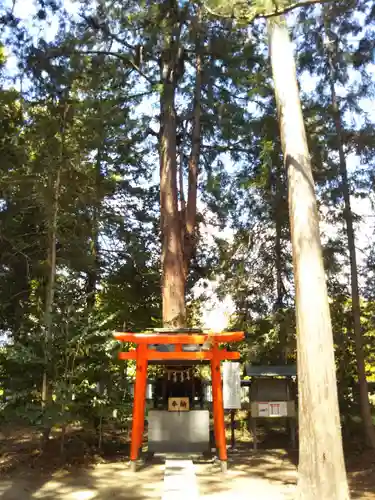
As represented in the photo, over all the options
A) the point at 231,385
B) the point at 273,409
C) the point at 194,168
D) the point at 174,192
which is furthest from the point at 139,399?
the point at 194,168

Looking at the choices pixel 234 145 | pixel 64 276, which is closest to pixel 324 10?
pixel 234 145

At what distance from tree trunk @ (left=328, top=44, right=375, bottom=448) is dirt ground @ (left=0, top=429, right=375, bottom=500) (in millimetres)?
911

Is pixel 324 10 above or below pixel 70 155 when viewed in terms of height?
above

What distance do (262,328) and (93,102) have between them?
711 cm

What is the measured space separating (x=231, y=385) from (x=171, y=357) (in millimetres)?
1990

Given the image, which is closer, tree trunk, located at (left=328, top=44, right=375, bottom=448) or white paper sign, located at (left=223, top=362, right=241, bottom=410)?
white paper sign, located at (left=223, top=362, right=241, bottom=410)

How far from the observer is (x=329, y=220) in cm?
1251

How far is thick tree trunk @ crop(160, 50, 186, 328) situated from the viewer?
984cm

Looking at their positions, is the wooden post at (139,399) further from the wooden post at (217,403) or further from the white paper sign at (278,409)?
the white paper sign at (278,409)

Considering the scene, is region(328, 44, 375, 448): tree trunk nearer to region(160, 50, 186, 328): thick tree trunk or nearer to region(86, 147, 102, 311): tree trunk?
region(160, 50, 186, 328): thick tree trunk

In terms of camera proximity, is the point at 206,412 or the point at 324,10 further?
the point at 324,10

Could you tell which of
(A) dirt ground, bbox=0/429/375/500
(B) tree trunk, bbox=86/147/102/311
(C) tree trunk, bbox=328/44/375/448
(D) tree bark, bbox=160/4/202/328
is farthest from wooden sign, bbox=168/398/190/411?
(C) tree trunk, bbox=328/44/375/448

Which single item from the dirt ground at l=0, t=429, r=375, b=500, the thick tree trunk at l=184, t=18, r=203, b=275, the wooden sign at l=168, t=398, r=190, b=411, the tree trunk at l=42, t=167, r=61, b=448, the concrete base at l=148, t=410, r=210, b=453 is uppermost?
the thick tree trunk at l=184, t=18, r=203, b=275

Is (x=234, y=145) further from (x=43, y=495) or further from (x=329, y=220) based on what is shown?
(x=43, y=495)
